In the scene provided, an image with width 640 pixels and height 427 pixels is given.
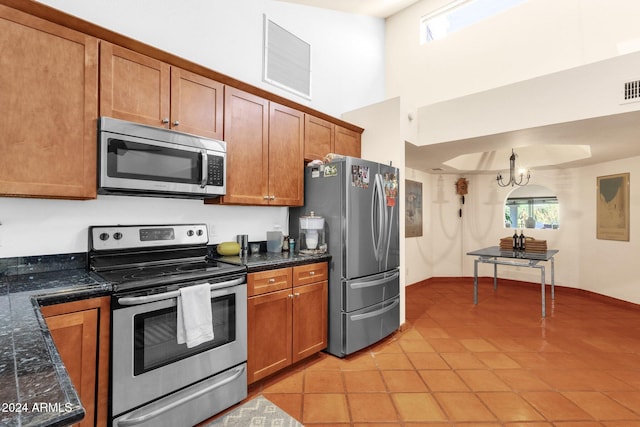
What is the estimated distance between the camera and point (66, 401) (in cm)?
57

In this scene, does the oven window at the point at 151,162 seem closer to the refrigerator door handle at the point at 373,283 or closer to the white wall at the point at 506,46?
the refrigerator door handle at the point at 373,283

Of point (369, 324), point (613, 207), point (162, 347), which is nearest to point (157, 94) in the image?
point (162, 347)

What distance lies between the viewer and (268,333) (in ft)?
7.52

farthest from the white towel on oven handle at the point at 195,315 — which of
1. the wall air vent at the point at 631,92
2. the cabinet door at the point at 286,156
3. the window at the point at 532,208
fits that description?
the window at the point at 532,208

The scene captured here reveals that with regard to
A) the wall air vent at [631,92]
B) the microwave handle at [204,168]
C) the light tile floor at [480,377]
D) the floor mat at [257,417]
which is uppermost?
the wall air vent at [631,92]

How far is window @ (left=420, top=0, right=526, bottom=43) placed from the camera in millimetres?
4203

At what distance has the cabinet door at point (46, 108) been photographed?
4.98 feet

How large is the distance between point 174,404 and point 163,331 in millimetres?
427

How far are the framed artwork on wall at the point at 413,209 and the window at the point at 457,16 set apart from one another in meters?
2.32

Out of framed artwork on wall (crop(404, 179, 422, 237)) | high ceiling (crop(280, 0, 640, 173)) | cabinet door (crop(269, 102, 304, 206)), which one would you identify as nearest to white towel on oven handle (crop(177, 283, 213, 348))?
cabinet door (crop(269, 102, 304, 206))

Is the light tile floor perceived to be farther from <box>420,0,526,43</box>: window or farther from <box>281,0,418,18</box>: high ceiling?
<box>420,0,526,43</box>: window

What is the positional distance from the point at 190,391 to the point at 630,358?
3788mm

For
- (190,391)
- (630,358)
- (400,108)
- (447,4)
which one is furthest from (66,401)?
(447,4)

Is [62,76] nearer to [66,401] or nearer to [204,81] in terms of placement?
[204,81]
